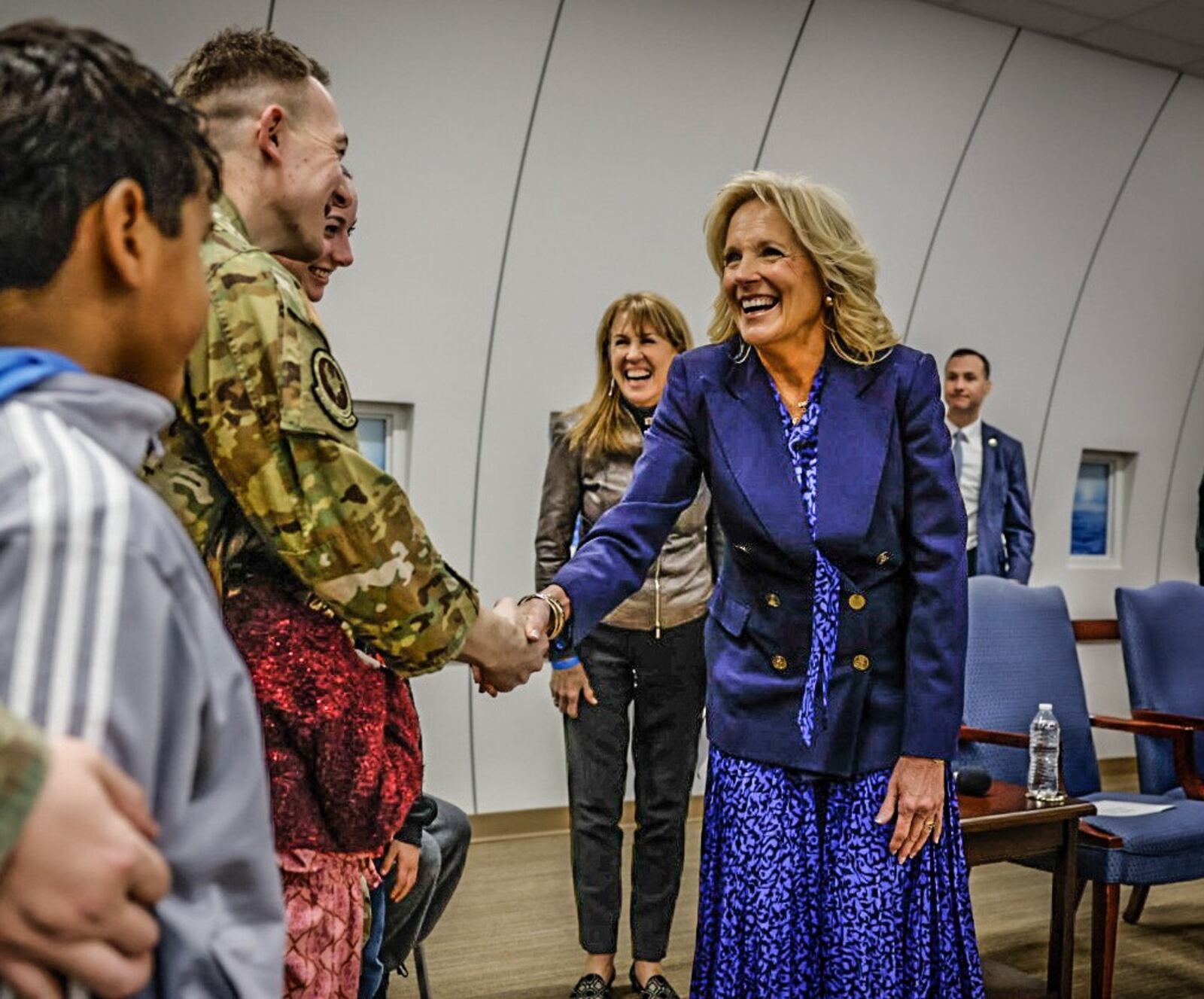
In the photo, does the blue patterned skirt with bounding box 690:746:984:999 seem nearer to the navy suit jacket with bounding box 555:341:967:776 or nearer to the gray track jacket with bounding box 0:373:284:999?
the navy suit jacket with bounding box 555:341:967:776

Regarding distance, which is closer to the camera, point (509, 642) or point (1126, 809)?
point (509, 642)

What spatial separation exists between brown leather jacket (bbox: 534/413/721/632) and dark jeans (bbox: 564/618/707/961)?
74 millimetres

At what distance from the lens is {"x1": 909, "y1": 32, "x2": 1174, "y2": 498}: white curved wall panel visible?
6.68m

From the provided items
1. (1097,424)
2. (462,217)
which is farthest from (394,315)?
(1097,424)

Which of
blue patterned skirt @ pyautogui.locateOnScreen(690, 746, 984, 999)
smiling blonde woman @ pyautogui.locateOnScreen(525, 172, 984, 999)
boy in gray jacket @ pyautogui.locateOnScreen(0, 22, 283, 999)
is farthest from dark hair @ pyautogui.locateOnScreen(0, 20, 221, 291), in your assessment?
blue patterned skirt @ pyautogui.locateOnScreen(690, 746, 984, 999)

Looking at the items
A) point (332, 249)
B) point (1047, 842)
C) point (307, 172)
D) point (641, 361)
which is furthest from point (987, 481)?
point (307, 172)

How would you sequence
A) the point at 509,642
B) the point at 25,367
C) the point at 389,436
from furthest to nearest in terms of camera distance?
the point at 389,436 < the point at 509,642 < the point at 25,367

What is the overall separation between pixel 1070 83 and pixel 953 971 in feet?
18.8

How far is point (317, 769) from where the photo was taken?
1.56m

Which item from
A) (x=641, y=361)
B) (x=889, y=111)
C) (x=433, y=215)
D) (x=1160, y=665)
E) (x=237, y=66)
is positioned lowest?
(x=1160, y=665)

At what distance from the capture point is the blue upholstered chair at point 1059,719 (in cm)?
342

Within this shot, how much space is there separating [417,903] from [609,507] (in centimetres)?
162

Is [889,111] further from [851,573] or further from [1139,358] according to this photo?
[851,573]

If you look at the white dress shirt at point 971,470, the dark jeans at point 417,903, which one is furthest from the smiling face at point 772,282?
the white dress shirt at point 971,470
